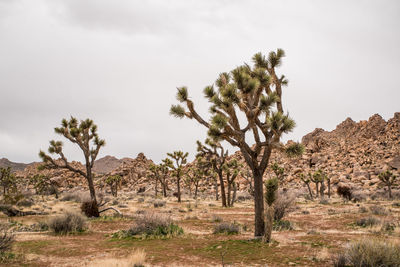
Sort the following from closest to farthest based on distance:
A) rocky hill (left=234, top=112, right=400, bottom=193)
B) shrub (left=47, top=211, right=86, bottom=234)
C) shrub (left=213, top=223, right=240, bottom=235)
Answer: shrub (left=213, top=223, right=240, bottom=235) → shrub (left=47, top=211, right=86, bottom=234) → rocky hill (left=234, top=112, right=400, bottom=193)

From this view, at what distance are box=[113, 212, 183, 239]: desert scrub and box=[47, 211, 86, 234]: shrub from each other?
2149 millimetres

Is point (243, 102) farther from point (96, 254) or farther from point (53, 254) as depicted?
point (53, 254)

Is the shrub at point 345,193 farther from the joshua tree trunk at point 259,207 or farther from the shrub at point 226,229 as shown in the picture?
the joshua tree trunk at point 259,207

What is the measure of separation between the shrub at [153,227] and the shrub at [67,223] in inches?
98.8

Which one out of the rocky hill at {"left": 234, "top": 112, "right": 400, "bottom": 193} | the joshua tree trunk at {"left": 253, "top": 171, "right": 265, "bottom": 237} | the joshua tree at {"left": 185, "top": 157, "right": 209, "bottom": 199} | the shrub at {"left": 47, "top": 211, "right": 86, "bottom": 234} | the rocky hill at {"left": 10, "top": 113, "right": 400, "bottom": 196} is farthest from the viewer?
the rocky hill at {"left": 10, "top": 113, "right": 400, "bottom": 196}

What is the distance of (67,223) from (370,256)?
1129 cm

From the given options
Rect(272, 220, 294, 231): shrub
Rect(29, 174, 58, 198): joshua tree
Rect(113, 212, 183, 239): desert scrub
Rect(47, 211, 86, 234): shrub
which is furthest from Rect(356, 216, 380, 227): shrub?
Rect(29, 174, 58, 198): joshua tree

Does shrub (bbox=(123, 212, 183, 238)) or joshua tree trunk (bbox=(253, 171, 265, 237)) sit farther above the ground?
joshua tree trunk (bbox=(253, 171, 265, 237))

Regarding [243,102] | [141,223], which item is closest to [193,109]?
[243,102]

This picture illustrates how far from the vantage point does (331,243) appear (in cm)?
873

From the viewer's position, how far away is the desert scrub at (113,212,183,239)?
10.7 meters

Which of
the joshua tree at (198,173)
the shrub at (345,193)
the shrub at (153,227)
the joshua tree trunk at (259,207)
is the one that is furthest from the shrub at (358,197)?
the shrub at (153,227)

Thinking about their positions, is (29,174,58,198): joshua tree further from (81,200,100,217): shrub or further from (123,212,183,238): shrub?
(123,212,183,238): shrub

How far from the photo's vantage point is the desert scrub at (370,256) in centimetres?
532
